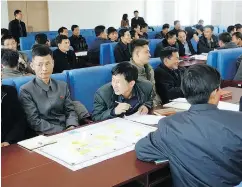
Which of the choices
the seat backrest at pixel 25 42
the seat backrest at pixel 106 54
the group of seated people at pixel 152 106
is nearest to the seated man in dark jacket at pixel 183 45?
the seat backrest at pixel 106 54

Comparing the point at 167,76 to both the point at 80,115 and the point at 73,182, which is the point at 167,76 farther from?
the point at 73,182

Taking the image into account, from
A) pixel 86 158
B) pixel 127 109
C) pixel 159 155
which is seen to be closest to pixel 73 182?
pixel 86 158

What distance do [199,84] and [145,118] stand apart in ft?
2.75

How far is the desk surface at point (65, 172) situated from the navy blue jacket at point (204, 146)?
6.0 inches

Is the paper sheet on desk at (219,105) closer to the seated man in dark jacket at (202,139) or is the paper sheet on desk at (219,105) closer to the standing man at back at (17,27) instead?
the seated man in dark jacket at (202,139)

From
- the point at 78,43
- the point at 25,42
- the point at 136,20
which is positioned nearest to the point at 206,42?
the point at 78,43

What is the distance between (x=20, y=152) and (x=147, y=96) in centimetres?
116

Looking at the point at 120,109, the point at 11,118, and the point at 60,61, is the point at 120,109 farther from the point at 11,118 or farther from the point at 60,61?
the point at 60,61

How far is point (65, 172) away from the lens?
1505 mm

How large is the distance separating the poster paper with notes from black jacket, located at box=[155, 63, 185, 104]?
1.12 m

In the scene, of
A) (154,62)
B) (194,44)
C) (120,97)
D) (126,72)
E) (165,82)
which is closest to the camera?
(126,72)

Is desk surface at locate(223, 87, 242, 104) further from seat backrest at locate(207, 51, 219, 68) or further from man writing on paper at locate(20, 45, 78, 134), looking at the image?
man writing on paper at locate(20, 45, 78, 134)

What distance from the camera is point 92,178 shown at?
4.75 ft

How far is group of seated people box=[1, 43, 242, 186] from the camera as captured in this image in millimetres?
1398
